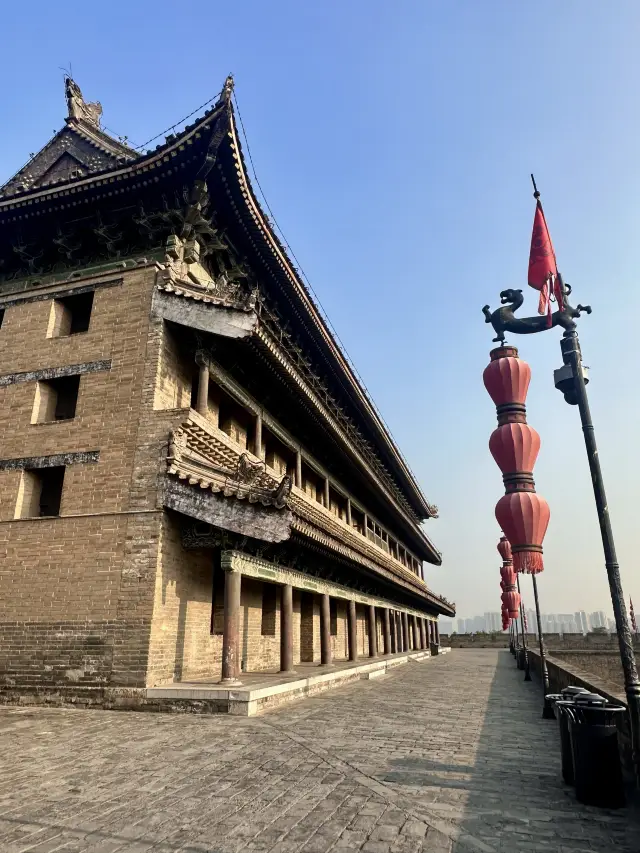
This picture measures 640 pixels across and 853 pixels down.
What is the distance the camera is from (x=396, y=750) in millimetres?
6488

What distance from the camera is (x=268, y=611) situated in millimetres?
15375

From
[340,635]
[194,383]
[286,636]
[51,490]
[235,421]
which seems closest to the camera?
[51,490]

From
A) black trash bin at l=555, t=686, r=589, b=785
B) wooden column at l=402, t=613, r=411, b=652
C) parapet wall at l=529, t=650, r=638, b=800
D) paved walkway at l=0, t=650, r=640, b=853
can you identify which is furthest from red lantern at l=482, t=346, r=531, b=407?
wooden column at l=402, t=613, r=411, b=652

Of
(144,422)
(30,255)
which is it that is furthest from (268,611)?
(30,255)

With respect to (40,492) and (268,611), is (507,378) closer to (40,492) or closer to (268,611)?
(40,492)

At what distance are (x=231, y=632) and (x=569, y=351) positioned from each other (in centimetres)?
756

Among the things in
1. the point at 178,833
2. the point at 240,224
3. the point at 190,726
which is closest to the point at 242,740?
the point at 190,726

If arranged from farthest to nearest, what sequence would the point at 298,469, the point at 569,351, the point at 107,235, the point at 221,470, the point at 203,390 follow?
1. the point at 298,469
2. the point at 107,235
3. the point at 203,390
4. the point at 221,470
5. the point at 569,351

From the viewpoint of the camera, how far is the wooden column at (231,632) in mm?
9719

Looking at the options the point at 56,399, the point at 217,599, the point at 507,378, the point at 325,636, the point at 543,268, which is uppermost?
the point at 56,399

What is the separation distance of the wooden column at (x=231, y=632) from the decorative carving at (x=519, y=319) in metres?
6.79

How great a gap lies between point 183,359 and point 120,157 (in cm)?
671

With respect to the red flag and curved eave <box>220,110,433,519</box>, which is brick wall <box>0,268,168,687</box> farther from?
the red flag

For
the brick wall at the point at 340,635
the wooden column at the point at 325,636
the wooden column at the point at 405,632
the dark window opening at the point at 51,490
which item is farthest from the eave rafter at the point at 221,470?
the wooden column at the point at 405,632
